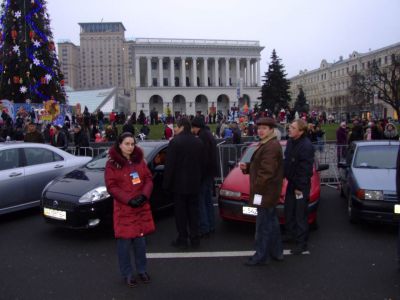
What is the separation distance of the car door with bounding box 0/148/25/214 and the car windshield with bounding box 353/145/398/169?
6586 mm

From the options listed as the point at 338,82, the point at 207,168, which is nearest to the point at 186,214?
the point at 207,168

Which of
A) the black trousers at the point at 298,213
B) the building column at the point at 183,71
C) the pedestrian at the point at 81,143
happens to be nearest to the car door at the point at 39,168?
the pedestrian at the point at 81,143

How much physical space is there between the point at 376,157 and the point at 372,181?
1377 mm

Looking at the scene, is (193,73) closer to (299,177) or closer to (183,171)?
(183,171)

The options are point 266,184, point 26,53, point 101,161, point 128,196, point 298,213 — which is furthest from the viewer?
point 26,53

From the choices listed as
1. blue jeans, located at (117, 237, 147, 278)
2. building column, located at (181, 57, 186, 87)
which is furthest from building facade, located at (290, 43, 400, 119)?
blue jeans, located at (117, 237, 147, 278)

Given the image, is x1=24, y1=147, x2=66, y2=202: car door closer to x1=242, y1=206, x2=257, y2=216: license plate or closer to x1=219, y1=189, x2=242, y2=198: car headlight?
x1=219, y1=189, x2=242, y2=198: car headlight

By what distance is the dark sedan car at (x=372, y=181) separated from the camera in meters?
6.38

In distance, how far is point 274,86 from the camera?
5734 cm

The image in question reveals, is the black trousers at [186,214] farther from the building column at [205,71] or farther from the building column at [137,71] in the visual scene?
the building column at [205,71]

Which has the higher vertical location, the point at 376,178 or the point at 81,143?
the point at 81,143

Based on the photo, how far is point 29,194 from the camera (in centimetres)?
788

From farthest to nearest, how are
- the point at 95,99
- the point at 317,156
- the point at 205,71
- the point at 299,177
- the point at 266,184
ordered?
the point at 205,71
the point at 95,99
the point at 317,156
the point at 299,177
the point at 266,184

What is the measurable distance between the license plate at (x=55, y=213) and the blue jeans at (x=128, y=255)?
2.11 metres
